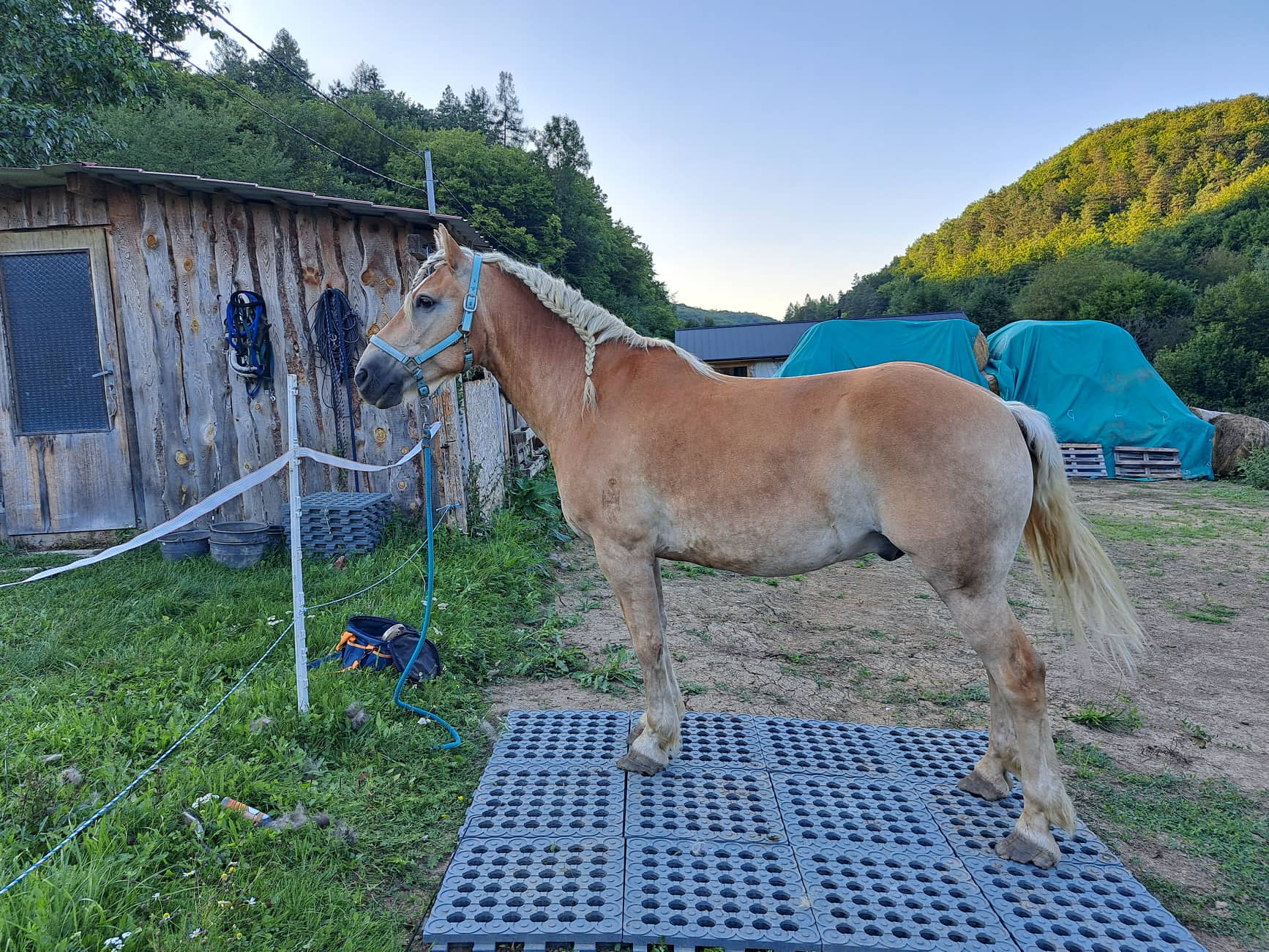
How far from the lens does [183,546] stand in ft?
17.9

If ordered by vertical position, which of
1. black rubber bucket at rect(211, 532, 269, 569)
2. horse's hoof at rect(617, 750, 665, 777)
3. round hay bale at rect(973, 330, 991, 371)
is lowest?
horse's hoof at rect(617, 750, 665, 777)

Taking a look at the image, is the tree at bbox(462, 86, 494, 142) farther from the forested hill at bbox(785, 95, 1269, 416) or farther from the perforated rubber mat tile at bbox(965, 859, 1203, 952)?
the perforated rubber mat tile at bbox(965, 859, 1203, 952)

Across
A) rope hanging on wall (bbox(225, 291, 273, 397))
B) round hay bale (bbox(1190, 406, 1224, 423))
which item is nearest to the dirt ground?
rope hanging on wall (bbox(225, 291, 273, 397))

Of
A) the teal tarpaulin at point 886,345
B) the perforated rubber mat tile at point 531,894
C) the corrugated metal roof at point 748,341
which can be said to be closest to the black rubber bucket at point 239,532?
the perforated rubber mat tile at point 531,894

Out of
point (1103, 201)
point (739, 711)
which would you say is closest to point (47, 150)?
point (739, 711)

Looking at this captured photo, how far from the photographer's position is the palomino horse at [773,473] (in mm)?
2186

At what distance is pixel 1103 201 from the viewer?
45.5m

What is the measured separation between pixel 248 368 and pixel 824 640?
5.60m

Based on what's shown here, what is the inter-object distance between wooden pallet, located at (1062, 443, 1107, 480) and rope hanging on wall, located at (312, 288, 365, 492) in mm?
12421

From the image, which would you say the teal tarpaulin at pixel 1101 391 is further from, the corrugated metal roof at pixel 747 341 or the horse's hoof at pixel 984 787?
the corrugated metal roof at pixel 747 341

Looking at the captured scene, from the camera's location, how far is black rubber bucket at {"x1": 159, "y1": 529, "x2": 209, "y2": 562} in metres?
5.41

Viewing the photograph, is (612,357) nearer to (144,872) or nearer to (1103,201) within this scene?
(144,872)

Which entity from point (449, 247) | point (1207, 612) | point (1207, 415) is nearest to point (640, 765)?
point (449, 247)

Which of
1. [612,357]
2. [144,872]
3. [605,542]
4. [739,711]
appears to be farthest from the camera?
[739,711]
